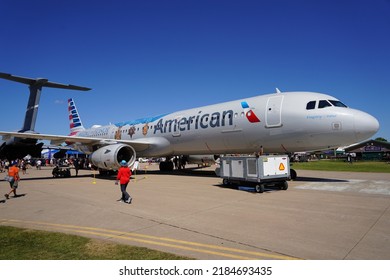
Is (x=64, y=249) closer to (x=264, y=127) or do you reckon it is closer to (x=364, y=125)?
(x=264, y=127)

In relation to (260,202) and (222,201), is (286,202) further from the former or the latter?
(222,201)

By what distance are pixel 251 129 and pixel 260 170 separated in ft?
14.2

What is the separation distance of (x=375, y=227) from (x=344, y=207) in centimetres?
200

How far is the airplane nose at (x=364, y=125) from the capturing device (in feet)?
38.6

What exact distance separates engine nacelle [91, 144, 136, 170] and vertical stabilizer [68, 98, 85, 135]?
1788 centimetres

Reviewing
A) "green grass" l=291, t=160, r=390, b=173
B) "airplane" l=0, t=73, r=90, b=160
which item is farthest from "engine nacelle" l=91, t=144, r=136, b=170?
"green grass" l=291, t=160, r=390, b=173

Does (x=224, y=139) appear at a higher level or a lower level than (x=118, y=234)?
higher

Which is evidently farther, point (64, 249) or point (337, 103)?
point (337, 103)

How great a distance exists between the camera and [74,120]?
34.2 m

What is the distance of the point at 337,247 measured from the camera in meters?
4.52

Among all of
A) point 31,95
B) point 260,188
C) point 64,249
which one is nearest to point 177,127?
point 260,188
